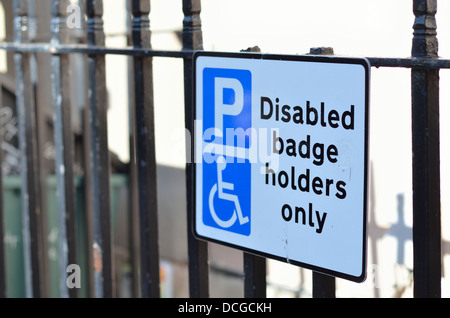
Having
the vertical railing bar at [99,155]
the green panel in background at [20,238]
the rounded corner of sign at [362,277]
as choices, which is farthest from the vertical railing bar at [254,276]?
the green panel in background at [20,238]

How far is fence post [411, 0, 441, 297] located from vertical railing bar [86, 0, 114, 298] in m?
1.33

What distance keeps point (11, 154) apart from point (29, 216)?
262 cm

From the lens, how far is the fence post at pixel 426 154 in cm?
179

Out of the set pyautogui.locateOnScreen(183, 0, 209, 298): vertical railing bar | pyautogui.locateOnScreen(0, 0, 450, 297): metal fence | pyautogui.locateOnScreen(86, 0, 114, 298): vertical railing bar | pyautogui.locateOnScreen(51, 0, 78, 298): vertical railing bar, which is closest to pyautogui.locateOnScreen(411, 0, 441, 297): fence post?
pyautogui.locateOnScreen(0, 0, 450, 297): metal fence

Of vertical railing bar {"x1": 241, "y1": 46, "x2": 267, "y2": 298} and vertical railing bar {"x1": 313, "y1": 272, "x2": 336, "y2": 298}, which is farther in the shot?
vertical railing bar {"x1": 241, "y1": 46, "x2": 267, "y2": 298}

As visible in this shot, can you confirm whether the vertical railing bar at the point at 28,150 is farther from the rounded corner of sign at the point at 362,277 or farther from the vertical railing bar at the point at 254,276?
the rounded corner of sign at the point at 362,277

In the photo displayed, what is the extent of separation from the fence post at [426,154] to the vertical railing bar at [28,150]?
1.97m

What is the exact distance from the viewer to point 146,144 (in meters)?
2.57

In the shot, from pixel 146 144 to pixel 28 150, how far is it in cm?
97

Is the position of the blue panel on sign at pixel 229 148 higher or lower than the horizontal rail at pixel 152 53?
lower

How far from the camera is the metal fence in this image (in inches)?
71.0

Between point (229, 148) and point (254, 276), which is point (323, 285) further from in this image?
point (229, 148)

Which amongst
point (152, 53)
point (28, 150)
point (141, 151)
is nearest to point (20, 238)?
point (28, 150)

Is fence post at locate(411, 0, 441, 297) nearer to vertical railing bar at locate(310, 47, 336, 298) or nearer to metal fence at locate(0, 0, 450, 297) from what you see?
metal fence at locate(0, 0, 450, 297)
